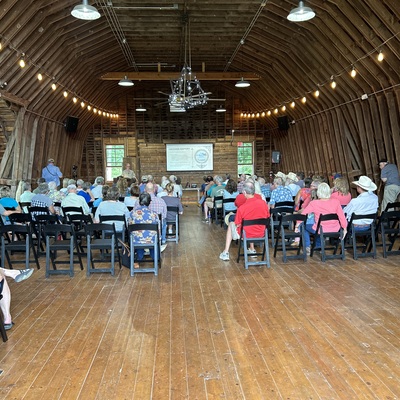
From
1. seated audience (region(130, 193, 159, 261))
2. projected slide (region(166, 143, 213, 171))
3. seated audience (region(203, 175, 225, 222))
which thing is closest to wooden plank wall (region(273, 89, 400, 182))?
seated audience (region(203, 175, 225, 222))

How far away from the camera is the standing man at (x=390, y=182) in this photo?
9250 mm

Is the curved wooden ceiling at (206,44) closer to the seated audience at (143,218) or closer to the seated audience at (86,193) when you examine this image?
the seated audience at (86,193)

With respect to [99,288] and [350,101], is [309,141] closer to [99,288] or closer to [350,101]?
[350,101]

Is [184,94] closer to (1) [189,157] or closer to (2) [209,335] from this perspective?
(2) [209,335]

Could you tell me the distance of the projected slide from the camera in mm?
21469

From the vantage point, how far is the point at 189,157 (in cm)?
2155

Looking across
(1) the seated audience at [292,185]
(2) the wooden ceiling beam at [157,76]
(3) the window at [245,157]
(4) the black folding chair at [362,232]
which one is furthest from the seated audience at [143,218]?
(3) the window at [245,157]

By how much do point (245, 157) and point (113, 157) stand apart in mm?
7128

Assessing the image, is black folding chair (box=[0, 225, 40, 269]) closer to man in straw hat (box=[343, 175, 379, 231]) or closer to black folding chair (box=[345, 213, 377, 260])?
black folding chair (box=[345, 213, 377, 260])

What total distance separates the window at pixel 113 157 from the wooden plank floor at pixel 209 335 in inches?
624

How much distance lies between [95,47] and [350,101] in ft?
26.2

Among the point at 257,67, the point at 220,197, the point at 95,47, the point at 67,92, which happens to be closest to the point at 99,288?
the point at 220,197

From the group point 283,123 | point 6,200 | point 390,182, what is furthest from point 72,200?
point 283,123

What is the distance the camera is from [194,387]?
115 inches
